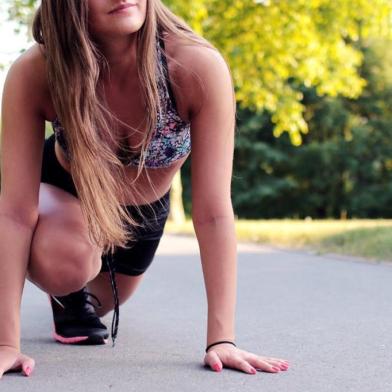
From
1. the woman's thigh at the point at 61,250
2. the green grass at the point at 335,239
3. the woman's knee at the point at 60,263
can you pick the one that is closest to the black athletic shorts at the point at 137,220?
the woman's thigh at the point at 61,250

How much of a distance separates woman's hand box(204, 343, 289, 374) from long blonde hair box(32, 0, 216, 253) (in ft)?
1.63

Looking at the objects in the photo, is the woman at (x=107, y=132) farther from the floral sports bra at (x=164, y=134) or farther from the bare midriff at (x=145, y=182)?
the bare midriff at (x=145, y=182)

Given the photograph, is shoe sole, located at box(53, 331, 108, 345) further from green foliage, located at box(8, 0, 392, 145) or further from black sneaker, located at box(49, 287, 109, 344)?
green foliage, located at box(8, 0, 392, 145)

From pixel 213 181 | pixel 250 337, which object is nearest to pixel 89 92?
pixel 213 181

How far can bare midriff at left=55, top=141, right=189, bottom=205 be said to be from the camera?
3041 millimetres

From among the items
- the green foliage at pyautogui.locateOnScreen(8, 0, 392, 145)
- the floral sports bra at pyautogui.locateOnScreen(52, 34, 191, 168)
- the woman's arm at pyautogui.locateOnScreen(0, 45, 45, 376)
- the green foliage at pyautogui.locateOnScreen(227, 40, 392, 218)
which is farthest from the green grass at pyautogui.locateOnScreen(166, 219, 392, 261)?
the green foliage at pyautogui.locateOnScreen(227, 40, 392, 218)

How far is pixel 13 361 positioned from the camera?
8.30 feet

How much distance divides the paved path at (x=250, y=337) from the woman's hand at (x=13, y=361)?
0.11 ft

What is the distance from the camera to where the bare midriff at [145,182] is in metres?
3.04

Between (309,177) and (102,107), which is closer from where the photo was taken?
(102,107)

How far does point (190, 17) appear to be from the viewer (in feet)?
40.9

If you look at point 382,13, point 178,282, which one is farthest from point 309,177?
point 178,282

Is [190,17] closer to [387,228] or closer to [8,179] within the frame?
[387,228]

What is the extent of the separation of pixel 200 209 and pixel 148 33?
0.57 m
